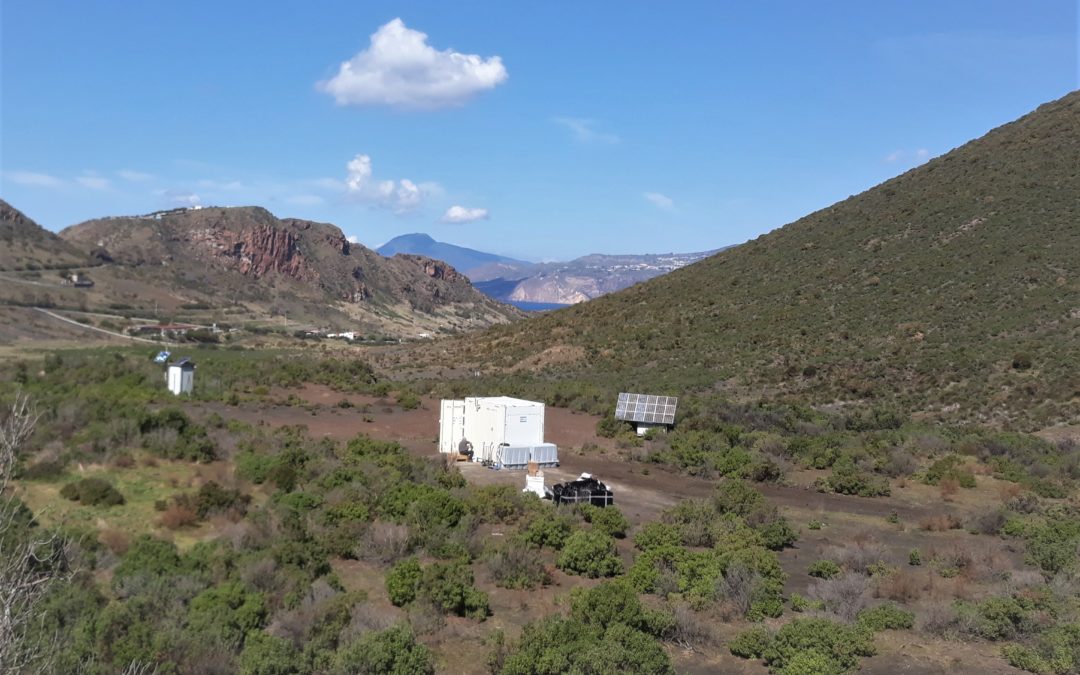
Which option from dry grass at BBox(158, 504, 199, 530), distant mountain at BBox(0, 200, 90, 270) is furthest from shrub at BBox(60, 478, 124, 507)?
distant mountain at BBox(0, 200, 90, 270)

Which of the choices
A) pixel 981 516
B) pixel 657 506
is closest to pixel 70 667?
pixel 657 506

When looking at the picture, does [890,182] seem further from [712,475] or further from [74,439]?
[74,439]

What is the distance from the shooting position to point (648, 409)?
96.9ft

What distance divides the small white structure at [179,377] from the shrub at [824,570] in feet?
86.1

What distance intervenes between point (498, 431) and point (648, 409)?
26.7 feet

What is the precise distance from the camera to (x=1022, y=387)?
3161 cm

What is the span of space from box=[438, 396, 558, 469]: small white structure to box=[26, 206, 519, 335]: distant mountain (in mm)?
91836

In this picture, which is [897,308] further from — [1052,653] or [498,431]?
[1052,653]

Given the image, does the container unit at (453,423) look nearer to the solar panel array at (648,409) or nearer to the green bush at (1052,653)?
the solar panel array at (648,409)

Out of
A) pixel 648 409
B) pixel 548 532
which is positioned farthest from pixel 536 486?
pixel 648 409

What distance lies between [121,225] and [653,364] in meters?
138

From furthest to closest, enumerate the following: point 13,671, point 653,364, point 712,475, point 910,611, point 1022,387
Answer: point 653,364 → point 1022,387 → point 712,475 → point 910,611 → point 13,671

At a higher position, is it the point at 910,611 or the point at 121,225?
the point at 121,225

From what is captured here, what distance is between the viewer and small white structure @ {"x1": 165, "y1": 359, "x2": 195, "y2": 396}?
32094 mm
